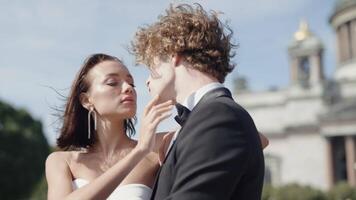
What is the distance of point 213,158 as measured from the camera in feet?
7.37

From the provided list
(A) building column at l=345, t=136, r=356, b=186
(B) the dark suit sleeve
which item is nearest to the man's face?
(B) the dark suit sleeve

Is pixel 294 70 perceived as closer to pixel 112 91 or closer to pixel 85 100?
pixel 85 100

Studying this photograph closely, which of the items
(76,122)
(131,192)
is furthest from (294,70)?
(131,192)

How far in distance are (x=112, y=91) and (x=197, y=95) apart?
0.96 metres

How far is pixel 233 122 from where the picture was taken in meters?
2.31

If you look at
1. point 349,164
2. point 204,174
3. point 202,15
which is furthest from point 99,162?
point 349,164

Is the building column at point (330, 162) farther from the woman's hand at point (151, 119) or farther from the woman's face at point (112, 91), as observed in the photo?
the woman's hand at point (151, 119)

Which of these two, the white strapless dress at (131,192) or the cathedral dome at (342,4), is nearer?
the white strapless dress at (131,192)

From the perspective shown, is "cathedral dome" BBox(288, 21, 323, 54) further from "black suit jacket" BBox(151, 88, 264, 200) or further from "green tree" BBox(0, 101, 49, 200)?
"black suit jacket" BBox(151, 88, 264, 200)

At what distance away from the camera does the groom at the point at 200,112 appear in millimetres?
2254

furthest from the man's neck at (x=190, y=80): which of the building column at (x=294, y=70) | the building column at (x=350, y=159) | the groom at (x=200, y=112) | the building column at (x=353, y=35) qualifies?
the building column at (x=353, y=35)

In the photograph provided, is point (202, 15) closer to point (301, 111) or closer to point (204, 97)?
point (204, 97)

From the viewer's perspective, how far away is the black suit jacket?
224cm

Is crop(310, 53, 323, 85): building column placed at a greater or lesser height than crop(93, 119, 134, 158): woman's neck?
lesser
